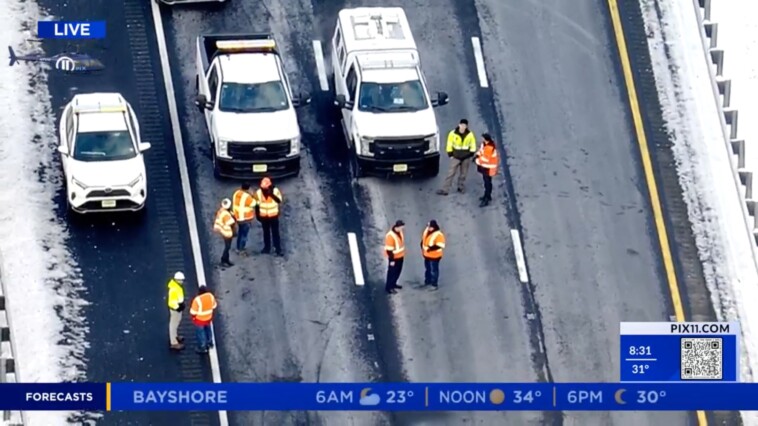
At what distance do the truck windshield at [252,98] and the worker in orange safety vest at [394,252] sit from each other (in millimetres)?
4288

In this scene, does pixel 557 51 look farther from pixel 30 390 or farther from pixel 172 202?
pixel 30 390

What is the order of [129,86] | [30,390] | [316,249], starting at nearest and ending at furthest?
1. [30,390]
2. [316,249]
3. [129,86]

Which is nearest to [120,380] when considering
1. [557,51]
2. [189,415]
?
[189,415]

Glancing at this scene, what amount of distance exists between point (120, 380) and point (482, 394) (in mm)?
8265

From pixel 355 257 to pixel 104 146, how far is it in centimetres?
593

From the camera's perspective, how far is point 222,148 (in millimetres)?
56656

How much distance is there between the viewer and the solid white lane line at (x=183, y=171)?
5354cm

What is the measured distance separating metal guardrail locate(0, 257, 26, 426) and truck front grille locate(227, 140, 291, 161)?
19.8ft

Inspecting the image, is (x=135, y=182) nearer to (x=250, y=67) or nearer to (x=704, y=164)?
(x=250, y=67)

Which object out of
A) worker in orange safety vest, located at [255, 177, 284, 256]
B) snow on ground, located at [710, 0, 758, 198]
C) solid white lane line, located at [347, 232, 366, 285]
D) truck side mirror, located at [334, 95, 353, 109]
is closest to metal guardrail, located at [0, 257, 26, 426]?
worker in orange safety vest, located at [255, 177, 284, 256]

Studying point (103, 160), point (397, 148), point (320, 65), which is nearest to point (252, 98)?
point (397, 148)

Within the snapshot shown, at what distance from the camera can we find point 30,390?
4784 centimetres

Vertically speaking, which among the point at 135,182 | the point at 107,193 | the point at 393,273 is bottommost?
the point at 393,273

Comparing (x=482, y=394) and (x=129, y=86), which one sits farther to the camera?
(x=129, y=86)
